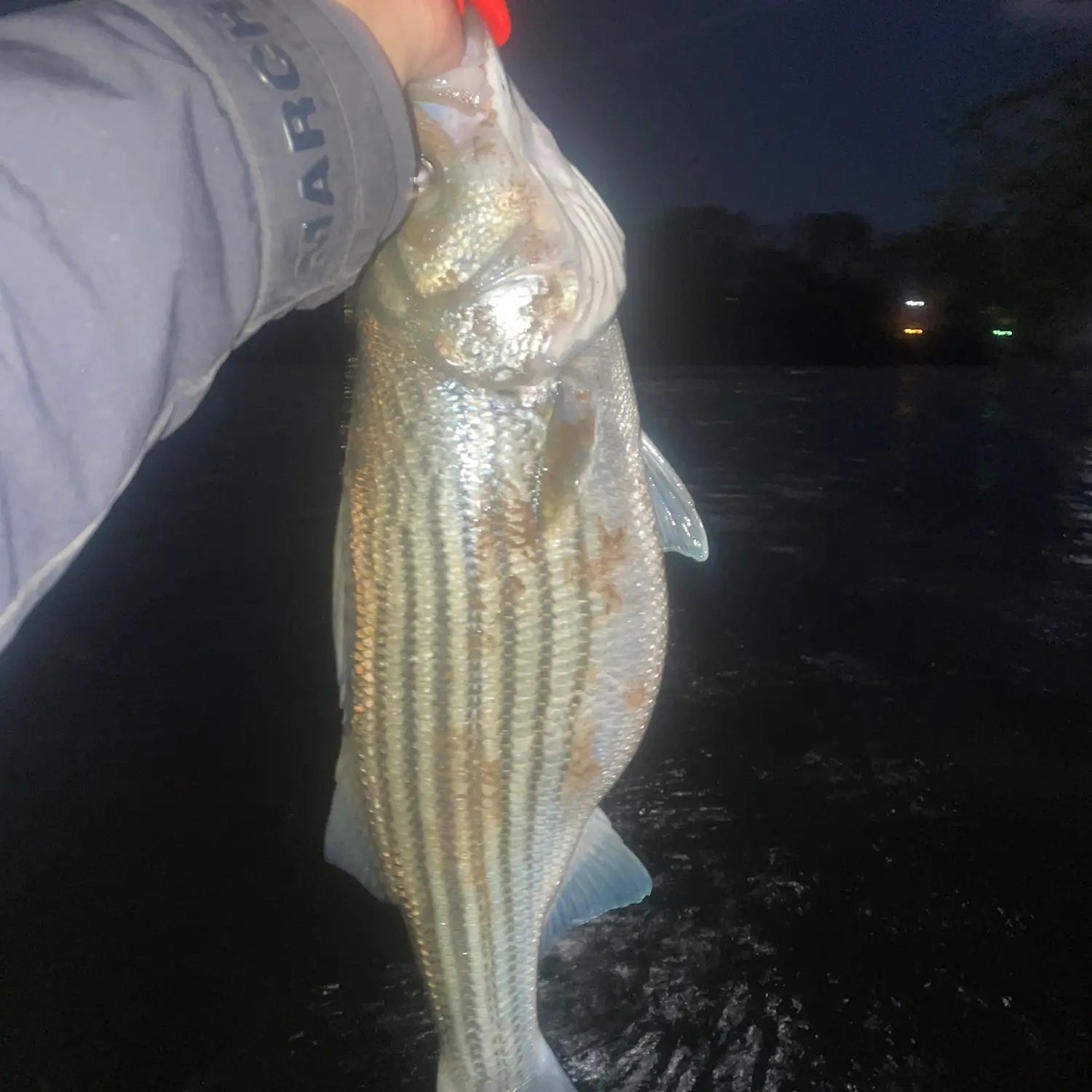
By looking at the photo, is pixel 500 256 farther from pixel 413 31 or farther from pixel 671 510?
pixel 671 510

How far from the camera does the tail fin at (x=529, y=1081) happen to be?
6.07 feet

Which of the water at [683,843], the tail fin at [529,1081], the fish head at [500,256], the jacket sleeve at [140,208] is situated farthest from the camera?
the water at [683,843]

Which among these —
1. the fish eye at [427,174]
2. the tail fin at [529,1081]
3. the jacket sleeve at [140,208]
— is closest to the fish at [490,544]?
the fish eye at [427,174]

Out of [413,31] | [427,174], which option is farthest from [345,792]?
[413,31]

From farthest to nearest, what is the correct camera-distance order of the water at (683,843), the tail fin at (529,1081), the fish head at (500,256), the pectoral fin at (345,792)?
the water at (683,843)
the tail fin at (529,1081)
the pectoral fin at (345,792)
the fish head at (500,256)

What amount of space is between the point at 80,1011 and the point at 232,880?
83 cm

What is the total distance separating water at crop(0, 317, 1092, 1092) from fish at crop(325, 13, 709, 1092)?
1244mm

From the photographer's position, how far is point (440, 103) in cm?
150

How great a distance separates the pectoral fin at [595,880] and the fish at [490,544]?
5 centimetres

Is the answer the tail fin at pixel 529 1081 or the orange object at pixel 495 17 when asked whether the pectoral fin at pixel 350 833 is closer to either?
the tail fin at pixel 529 1081

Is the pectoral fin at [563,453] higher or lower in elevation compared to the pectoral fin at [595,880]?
higher

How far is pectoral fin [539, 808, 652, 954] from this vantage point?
186cm

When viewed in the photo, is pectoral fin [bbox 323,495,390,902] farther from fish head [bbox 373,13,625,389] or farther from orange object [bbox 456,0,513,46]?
orange object [bbox 456,0,513,46]

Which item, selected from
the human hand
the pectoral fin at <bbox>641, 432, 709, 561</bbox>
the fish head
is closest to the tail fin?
the pectoral fin at <bbox>641, 432, 709, 561</bbox>
